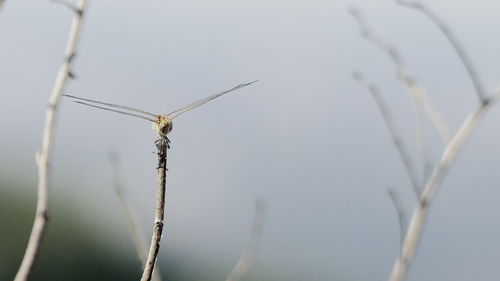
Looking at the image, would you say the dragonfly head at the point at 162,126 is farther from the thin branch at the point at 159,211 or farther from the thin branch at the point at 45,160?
the thin branch at the point at 45,160

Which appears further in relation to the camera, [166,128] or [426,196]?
[426,196]

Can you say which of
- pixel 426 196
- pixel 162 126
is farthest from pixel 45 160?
pixel 426 196

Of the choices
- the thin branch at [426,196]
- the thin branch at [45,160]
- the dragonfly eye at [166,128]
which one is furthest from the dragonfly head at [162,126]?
the thin branch at [426,196]

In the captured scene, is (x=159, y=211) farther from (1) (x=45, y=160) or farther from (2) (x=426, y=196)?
(2) (x=426, y=196)

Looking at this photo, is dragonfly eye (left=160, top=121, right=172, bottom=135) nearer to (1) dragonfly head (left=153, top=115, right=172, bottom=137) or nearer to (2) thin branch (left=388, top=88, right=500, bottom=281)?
(1) dragonfly head (left=153, top=115, right=172, bottom=137)

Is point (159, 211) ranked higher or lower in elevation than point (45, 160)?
lower

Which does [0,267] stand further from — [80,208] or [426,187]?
[426,187]
